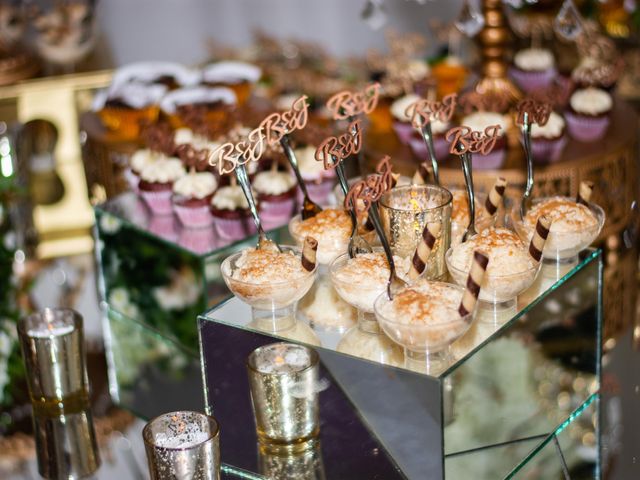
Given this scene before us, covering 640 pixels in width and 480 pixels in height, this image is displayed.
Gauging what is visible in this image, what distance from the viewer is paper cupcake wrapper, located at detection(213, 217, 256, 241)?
2.51 meters

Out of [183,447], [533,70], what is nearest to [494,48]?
[533,70]

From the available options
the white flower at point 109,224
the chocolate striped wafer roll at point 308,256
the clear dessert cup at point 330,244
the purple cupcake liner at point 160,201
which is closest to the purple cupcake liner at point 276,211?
the purple cupcake liner at point 160,201

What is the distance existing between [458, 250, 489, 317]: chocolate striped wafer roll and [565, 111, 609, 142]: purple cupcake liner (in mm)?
1594

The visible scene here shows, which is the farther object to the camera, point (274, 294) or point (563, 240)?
point (563, 240)

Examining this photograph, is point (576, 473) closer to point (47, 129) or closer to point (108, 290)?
point (108, 290)

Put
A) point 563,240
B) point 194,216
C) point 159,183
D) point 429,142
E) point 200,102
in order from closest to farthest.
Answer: point 563,240
point 429,142
point 194,216
point 159,183
point 200,102

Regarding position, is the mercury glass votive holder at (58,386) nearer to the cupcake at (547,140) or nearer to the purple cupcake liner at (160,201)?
the purple cupcake liner at (160,201)

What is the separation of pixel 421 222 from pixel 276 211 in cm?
80

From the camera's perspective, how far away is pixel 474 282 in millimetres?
1702

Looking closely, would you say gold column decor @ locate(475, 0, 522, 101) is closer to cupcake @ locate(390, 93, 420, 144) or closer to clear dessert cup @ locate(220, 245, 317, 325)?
cupcake @ locate(390, 93, 420, 144)

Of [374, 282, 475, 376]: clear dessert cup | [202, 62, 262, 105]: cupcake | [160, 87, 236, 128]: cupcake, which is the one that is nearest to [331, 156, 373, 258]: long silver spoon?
[374, 282, 475, 376]: clear dessert cup

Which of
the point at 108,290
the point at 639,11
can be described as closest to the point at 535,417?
the point at 108,290

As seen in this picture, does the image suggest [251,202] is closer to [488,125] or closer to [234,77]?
[488,125]

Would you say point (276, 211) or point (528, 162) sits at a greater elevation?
point (528, 162)
